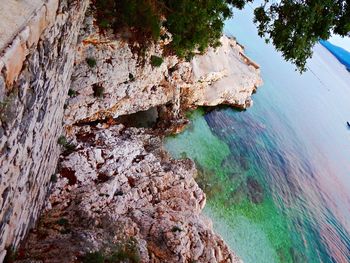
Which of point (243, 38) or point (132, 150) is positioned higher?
point (243, 38)

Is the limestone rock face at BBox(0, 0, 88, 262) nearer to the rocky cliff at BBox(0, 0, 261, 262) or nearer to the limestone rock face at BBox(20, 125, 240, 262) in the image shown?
the rocky cliff at BBox(0, 0, 261, 262)

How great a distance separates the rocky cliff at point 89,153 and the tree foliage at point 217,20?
3.38 feet

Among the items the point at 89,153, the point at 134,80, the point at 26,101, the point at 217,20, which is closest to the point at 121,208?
the point at 89,153

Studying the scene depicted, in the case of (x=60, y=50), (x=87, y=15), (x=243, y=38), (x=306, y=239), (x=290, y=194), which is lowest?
(x=306, y=239)

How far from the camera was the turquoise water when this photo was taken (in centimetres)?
1500

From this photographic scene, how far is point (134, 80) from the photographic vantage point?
14227mm

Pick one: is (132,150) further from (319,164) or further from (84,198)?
(319,164)

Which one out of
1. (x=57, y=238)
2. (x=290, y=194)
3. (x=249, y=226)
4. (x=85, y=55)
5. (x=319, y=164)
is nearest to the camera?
(x=57, y=238)

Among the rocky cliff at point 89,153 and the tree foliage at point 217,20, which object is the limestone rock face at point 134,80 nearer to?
the rocky cliff at point 89,153

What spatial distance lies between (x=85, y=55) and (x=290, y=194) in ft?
44.3

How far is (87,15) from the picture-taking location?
1121 centimetres

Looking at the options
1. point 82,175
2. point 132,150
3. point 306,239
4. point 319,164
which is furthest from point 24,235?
point 319,164

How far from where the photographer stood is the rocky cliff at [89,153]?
15.9 feet

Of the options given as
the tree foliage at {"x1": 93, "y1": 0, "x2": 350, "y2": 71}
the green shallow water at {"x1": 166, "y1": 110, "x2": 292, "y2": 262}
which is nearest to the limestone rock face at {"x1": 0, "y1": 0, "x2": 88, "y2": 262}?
the tree foliage at {"x1": 93, "y1": 0, "x2": 350, "y2": 71}
